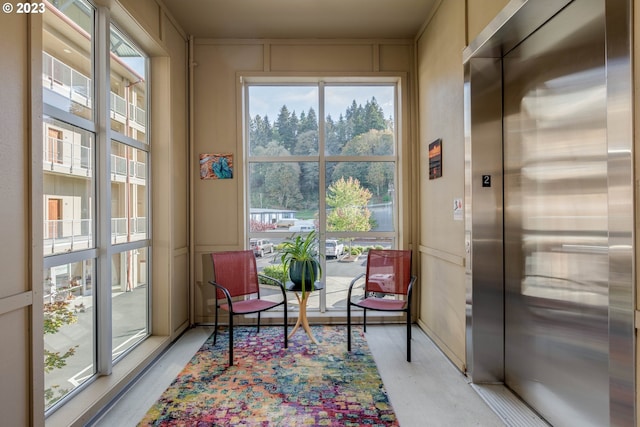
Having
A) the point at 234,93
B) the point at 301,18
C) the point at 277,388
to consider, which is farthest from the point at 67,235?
the point at 301,18

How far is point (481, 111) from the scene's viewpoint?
8.49ft

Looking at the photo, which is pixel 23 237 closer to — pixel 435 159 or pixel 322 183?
pixel 322 183

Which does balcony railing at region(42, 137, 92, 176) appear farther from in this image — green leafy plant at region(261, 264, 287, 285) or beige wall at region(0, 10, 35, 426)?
green leafy plant at region(261, 264, 287, 285)

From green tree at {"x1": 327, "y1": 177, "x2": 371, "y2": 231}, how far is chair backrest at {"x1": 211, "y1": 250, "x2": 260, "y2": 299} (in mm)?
1086

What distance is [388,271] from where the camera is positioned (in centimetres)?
359

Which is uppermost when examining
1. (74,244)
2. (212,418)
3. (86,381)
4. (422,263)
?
(74,244)

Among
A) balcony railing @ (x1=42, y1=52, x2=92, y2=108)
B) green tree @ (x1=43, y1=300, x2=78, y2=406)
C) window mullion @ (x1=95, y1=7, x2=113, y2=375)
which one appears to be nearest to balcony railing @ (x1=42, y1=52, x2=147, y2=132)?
balcony railing @ (x1=42, y1=52, x2=92, y2=108)

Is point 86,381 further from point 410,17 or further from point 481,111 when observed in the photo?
point 410,17

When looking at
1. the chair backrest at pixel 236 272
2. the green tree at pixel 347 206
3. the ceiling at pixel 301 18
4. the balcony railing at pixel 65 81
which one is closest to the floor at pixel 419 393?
the chair backrest at pixel 236 272

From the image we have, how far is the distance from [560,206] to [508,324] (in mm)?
1023

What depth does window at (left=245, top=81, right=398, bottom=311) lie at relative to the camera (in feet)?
13.5

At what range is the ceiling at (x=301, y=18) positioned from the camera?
325cm

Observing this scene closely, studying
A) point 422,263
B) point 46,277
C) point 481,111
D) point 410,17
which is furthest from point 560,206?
point 46,277

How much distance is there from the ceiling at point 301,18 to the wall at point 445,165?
30 centimetres
